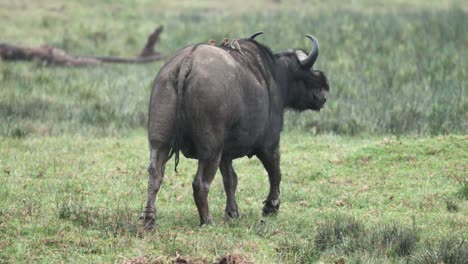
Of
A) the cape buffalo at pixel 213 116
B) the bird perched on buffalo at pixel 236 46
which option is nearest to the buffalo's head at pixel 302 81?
the cape buffalo at pixel 213 116

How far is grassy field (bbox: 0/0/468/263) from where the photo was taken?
26.2ft

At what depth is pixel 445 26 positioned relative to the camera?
2455 centimetres

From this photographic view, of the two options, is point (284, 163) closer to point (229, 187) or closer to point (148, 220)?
point (229, 187)

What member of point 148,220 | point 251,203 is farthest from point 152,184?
point 251,203

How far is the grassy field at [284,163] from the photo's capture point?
26.2 ft

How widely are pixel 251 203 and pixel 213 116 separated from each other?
236 centimetres

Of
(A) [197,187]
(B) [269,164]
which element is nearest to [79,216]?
(A) [197,187]

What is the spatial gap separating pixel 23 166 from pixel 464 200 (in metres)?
5.57

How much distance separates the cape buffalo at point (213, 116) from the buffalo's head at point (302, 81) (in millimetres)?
513

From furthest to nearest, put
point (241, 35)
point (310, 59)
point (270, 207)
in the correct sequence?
point (241, 35)
point (310, 59)
point (270, 207)

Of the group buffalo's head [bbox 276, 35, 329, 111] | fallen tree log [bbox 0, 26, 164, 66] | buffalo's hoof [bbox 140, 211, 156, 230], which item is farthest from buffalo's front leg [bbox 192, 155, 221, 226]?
fallen tree log [bbox 0, 26, 164, 66]

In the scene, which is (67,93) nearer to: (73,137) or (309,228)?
(73,137)

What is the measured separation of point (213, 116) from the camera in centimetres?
839

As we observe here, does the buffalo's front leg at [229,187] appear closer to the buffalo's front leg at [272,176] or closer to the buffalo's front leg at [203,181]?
the buffalo's front leg at [272,176]
